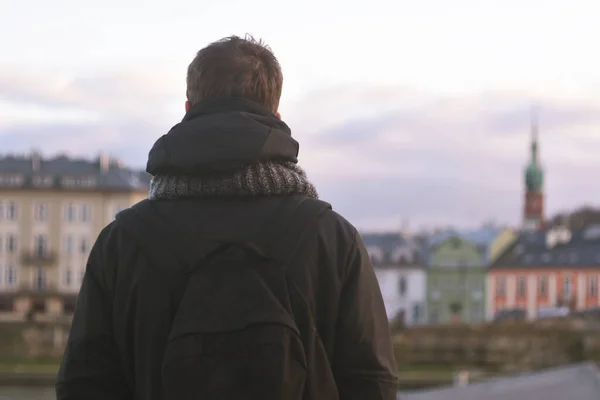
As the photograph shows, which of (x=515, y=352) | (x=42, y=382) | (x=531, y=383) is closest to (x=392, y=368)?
(x=531, y=383)

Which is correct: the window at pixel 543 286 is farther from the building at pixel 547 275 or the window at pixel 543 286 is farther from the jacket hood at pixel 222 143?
the jacket hood at pixel 222 143

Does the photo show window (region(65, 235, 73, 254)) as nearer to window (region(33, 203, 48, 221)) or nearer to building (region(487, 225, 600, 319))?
window (region(33, 203, 48, 221))

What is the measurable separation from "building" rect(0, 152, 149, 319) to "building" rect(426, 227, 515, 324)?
17750 mm

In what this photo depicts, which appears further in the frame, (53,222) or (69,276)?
(53,222)

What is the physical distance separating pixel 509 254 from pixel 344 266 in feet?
219

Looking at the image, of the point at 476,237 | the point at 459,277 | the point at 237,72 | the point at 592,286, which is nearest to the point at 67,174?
the point at 459,277

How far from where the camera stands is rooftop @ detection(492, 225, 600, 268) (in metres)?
66.1

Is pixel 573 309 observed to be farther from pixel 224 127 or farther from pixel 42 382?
pixel 224 127

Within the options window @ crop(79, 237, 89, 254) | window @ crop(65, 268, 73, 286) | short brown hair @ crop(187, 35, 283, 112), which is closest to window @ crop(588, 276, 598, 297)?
window @ crop(79, 237, 89, 254)

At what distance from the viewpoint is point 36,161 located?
6091 cm

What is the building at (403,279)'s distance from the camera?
69.5 metres

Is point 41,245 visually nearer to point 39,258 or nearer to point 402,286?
point 39,258

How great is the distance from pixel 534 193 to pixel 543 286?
2311 cm

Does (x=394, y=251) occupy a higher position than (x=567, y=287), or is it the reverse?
(x=394, y=251)
